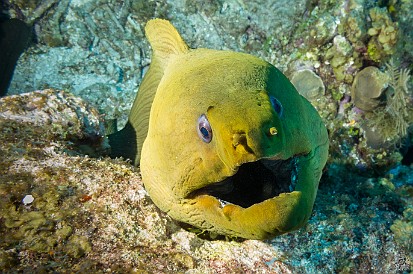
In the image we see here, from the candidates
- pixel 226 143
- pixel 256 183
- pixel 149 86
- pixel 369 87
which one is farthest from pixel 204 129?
pixel 369 87

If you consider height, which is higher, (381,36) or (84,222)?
(381,36)

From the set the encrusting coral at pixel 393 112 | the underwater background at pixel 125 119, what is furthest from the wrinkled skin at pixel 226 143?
the encrusting coral at pixel 393 112

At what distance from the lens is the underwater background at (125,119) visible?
82.7 inches

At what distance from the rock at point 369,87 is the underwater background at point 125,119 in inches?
0.6

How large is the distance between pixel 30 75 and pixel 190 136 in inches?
206

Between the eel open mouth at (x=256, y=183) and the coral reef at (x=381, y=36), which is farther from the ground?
the coral reef at (x=381, y=36)

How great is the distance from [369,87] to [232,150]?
4.02 m

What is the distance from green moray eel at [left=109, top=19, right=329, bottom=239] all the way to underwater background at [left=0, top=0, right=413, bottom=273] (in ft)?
1.35

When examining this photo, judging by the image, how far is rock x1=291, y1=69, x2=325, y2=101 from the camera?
16.0 feet

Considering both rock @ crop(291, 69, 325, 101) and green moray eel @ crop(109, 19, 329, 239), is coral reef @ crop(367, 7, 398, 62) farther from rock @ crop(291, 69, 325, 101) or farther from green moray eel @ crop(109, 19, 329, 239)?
green moray eel @ crop(109, 19, 329, 239)

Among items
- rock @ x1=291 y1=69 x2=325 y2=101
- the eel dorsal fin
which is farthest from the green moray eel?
rock @ x1=291 y1=69 x2=325 y2=101

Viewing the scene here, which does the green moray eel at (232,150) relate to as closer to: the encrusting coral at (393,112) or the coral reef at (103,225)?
the coral reef at (103,225)

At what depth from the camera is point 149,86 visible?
10.7 feet

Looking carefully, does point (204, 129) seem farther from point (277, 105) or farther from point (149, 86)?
point (149, 86)
